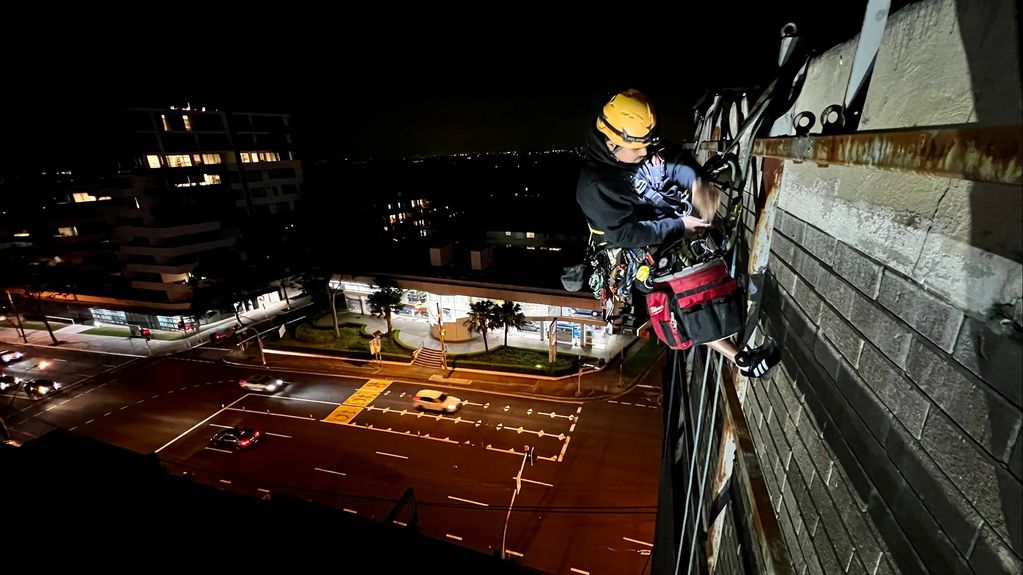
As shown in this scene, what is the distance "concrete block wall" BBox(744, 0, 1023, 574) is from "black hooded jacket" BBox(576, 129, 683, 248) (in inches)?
56.4

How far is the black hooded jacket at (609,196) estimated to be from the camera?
13.0 ft

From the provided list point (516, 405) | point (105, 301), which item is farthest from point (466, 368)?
point (105, 301)

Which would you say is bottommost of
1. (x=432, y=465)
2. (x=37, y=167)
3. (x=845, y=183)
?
(x=432, y=465)

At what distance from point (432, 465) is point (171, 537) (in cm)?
1141

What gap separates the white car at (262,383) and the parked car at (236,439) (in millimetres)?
4766

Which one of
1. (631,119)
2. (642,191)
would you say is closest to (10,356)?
(642,191)

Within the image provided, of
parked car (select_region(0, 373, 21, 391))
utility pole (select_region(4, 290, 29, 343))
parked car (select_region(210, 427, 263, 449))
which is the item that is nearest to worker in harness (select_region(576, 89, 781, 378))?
parked car (select_region(210, 427, 263, 449))

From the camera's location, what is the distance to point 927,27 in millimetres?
1749

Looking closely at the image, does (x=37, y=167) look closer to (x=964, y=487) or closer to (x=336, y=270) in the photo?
(x=336, y=270)

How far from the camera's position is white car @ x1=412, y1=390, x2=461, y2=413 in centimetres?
2336

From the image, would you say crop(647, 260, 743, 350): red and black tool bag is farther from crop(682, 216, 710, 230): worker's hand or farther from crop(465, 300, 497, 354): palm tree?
crop(465, 300, 497, 354): palm tree

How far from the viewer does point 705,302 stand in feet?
9.96

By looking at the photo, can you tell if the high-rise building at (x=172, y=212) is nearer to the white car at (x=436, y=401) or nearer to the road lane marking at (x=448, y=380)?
the road lane marking at (x=448, y=380)

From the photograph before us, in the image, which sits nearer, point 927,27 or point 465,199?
point 927,27
